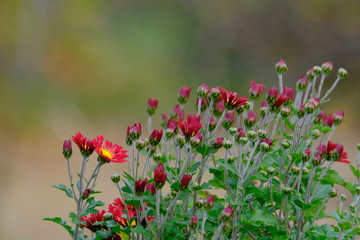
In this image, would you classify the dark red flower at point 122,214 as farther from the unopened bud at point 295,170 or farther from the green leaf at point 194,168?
the unopened bud at point 295,170

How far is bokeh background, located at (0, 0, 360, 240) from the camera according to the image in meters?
4.25

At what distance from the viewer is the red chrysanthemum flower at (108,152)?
0.79 m

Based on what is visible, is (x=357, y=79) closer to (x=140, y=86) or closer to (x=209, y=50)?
(x=209, y=50)

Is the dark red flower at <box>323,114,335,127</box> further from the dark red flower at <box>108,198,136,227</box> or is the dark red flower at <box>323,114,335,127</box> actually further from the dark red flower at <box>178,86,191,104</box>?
the dark red flower at <box>108,198,136,227</box>

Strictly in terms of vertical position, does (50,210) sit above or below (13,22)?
below

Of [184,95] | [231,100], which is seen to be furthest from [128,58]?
[231,100]

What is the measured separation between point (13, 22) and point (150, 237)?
3.78 metres

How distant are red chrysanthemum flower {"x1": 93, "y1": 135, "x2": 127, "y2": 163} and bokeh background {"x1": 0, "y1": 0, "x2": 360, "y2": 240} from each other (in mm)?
2907

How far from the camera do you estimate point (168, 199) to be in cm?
82

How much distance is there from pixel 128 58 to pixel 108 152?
166 inches

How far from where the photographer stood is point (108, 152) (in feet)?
2.64

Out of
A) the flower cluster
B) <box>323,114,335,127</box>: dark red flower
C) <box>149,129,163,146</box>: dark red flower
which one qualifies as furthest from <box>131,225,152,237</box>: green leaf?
<box>323,114,335,127</box>: dark red flower

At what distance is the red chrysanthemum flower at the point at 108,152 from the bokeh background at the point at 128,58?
2907 mm

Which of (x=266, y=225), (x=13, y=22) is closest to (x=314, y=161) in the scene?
(x=266, y=225)
